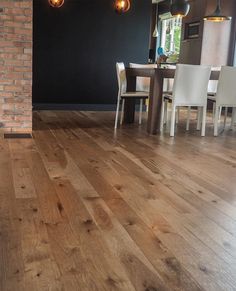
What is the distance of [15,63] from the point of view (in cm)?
484

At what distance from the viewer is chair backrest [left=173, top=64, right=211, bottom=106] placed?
16.8 ft

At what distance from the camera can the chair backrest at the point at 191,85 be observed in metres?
5.12

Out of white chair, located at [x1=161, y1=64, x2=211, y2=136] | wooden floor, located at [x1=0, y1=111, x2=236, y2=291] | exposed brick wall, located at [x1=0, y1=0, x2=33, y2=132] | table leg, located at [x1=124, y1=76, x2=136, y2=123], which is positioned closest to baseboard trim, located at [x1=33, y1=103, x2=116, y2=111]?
table leg, located at [x1=124, y1=76, x2=136, y2=123]

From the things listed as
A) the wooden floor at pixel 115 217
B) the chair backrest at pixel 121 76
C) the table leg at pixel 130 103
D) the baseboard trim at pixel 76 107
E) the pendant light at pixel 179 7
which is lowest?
the wooden floor at pixel 115 217

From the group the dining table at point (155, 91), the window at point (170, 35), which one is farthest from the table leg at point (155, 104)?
the window at point (170, 35)

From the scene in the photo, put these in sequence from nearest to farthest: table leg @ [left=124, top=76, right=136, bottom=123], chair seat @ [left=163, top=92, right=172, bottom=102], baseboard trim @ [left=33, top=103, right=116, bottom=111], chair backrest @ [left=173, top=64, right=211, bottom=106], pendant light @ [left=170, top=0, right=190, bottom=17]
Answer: chair backrest @ [left=173, top=64, right=211, bottom=106], chair seat @ [left=163, top=92, right=172, bottom=102], table leg @ [left=124, top=76, right=136, bottom=123], pendant light @ [left=170, top=0, right=190, bottom=17], baseboard trim @ [left=33, top=103, right=116, bottom=111]

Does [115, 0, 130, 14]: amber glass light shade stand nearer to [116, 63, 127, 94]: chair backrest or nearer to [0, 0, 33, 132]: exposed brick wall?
[116, 63, 127, 94]: chair backrest

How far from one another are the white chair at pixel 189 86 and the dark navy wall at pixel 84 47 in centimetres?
263

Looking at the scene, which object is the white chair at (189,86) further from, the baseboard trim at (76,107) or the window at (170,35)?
the window at (170,35)

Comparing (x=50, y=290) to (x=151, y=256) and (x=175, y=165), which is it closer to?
(x=151, y=256)

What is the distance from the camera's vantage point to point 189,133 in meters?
5.52

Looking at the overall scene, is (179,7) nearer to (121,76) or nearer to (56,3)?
(121,76)

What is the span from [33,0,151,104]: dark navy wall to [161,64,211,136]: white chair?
2630 mm

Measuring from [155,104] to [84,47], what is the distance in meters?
2.64
